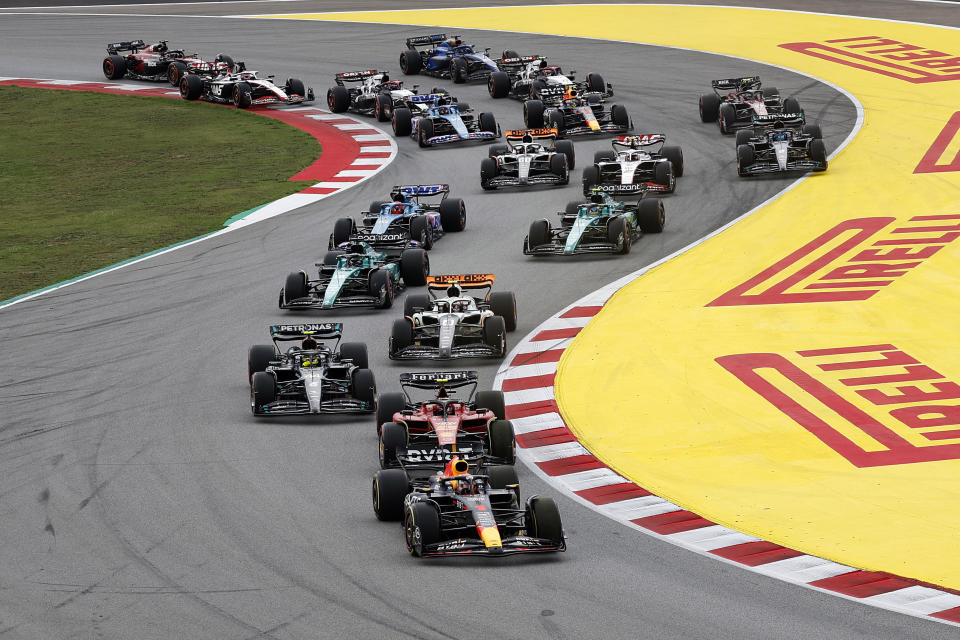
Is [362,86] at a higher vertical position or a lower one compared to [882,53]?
lower

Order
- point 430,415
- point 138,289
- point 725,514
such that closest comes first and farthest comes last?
1. point 725,514
2. point 430,415
3. point 138,289

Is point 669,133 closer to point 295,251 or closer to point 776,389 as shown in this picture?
point 295,251

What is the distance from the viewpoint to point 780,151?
32.5 metres

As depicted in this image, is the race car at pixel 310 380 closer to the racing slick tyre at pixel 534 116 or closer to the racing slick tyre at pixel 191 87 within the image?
the racing slick tyre at pixel 534 116

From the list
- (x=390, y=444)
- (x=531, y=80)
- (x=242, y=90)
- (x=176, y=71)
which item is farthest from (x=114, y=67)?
(x=390, y=444)

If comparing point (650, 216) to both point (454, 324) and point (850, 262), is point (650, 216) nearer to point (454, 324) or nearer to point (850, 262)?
point (850, 262)

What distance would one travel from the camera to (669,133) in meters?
37.5

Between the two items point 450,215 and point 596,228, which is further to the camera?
point 450,215

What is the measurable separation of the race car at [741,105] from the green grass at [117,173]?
11065 mm

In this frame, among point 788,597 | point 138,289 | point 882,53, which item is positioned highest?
point 882,53

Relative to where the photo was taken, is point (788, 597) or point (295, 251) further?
point (295, 251)

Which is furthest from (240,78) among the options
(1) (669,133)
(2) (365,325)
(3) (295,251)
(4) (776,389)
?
(4) (776,389)

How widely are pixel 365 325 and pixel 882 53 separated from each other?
28.5 meters

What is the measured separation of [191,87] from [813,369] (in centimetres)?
3050
